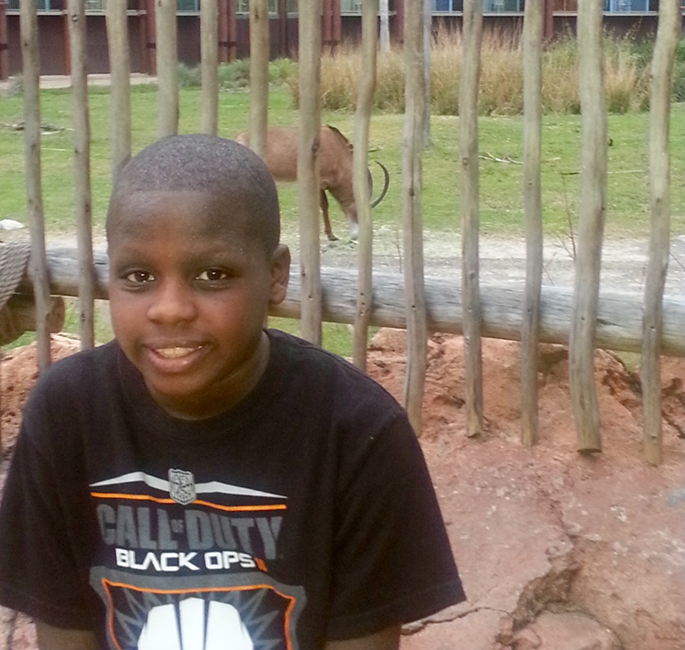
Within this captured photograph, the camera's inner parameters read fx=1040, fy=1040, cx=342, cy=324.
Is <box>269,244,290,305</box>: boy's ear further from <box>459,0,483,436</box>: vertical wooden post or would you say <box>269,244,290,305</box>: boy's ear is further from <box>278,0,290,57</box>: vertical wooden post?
<box>278,0,290,57</box>: vertical wooden post

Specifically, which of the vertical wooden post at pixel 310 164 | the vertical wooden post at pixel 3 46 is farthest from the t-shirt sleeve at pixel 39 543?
the vertical wooden post at pixel 3 46

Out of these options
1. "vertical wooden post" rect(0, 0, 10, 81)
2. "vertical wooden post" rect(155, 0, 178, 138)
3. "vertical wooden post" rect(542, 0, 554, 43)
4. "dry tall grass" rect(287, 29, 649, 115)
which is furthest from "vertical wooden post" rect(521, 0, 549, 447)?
"vertical wooden post" rect(542, 0, 554, 43)

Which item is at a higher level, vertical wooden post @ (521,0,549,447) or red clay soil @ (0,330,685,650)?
vertical wooden post @ (521,0,549,447)

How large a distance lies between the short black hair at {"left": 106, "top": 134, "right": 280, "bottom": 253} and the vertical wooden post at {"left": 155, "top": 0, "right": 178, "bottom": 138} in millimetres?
1580

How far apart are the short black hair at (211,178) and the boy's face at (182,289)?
1 centimetres

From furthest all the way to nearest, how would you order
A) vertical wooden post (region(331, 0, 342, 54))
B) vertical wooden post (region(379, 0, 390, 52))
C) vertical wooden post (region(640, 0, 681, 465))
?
vertical wooden post (region(331, 0, 342, 54)), vertical wooden post (region(379, 0, 390, 52)), vertical wooden post (region(640, 0, 681, 465))

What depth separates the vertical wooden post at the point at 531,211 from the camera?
9.32ft

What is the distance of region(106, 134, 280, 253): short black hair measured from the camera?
1.43 metres

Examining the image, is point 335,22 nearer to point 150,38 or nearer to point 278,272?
point 150,38

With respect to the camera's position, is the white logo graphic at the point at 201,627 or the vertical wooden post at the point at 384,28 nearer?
the white logo graphic at the point at 201,627

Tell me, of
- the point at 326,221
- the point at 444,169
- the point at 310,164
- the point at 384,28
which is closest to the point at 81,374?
the point at 310,164

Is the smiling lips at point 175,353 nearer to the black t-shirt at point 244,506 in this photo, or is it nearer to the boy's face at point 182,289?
the boy's face at point 182,289

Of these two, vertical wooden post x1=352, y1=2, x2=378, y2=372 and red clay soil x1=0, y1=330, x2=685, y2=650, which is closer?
red clay soil x1=0, y1=330, x2=685, y2=650

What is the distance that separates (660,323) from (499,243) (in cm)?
399
